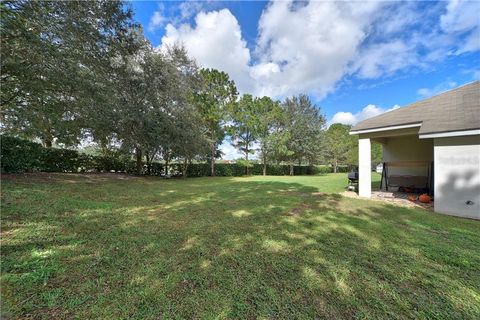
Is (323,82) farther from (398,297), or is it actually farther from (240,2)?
(398,297)

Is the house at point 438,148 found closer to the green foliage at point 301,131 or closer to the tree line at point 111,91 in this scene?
the tree line at point 111,91

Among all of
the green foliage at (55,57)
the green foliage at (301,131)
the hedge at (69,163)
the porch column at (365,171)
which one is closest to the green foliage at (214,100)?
the hedge at (69,163)

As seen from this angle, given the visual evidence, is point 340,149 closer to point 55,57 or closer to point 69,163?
point 69,163

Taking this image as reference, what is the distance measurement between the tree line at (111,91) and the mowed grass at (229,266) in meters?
4.63

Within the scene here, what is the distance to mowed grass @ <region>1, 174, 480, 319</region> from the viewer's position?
1930 mm

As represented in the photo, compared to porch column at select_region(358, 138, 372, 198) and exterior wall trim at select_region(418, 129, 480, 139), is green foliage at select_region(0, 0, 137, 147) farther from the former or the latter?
exterior wall trim at select_region(418, 129, 480, 139)

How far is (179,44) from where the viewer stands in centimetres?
1560

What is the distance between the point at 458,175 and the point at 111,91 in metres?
13.3

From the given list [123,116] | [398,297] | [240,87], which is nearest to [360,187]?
[398,297]

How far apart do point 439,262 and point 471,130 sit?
4.58 metres

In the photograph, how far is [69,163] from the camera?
12.5 meters

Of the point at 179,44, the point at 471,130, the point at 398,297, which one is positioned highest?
the point at 179,44

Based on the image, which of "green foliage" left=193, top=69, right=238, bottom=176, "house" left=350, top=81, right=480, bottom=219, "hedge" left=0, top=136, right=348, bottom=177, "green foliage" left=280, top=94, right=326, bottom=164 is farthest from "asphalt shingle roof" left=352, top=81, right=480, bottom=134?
"green foliage" left=280, top=94, right=326, bottom=164

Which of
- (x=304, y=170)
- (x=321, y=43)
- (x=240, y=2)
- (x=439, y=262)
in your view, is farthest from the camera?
(x=304, y=170)
